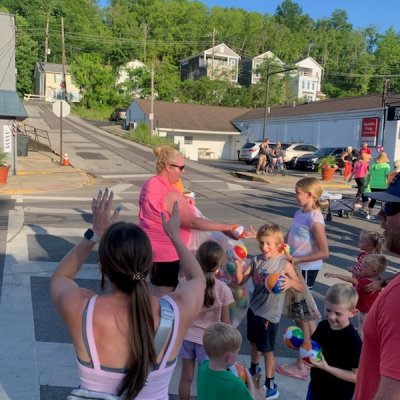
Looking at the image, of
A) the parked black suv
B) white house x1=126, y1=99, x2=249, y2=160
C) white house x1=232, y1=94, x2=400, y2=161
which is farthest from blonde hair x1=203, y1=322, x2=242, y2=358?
white house x1=126, y1=99, x2=249, y2=160

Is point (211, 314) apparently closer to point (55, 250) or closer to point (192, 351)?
point (192, 351)

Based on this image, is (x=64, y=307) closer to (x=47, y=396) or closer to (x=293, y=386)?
(x=47, y=396)

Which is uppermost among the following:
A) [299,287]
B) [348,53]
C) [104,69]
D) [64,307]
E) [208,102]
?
[348,53]

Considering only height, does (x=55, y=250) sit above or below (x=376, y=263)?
below

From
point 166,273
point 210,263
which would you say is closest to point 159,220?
point 166,273

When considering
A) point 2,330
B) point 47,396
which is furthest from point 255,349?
point 2,330

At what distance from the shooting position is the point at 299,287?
12.6ft

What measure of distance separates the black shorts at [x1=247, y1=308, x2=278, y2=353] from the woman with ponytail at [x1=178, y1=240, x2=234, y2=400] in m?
0.36

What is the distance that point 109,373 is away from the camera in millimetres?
1850

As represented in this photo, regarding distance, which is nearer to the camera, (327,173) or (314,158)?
(327,173)

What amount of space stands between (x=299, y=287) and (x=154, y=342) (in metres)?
2.22

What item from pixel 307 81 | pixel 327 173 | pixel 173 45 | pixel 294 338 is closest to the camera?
pixel 294 338

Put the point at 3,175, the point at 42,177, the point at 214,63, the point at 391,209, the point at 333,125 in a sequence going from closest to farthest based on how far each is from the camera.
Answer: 1. the point at 391,209
2. the point at 3,175
3. the point at 42,177
4. the point at 333,125
5. the point at 214,63

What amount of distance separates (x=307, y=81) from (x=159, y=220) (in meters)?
72.1
